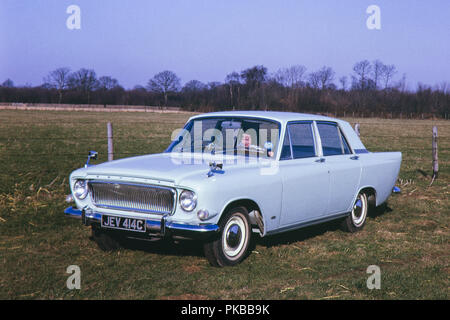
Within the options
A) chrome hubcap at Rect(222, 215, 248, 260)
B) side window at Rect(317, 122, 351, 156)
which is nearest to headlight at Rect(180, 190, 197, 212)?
chrome hubcap at Rect(222, 215, 248, 260)

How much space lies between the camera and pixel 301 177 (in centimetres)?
654

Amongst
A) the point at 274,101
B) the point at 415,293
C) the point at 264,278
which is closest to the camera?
the point at 415,293

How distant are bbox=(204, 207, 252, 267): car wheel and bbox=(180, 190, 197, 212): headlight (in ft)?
1.37

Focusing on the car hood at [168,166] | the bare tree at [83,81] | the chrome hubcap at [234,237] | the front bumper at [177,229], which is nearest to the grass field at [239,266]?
the chrome hubcap at [234,237]

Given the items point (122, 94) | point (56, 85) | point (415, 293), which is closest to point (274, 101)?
point (122, 94)

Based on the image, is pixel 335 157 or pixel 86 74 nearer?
pixel 335 157

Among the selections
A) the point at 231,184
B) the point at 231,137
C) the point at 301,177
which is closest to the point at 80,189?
the point at 231,184

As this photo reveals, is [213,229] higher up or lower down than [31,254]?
higher up

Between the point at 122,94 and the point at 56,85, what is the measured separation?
743 inches

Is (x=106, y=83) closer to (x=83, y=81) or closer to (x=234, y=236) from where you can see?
(x=83, y=81)

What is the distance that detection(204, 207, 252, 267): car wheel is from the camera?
5.63 meters
